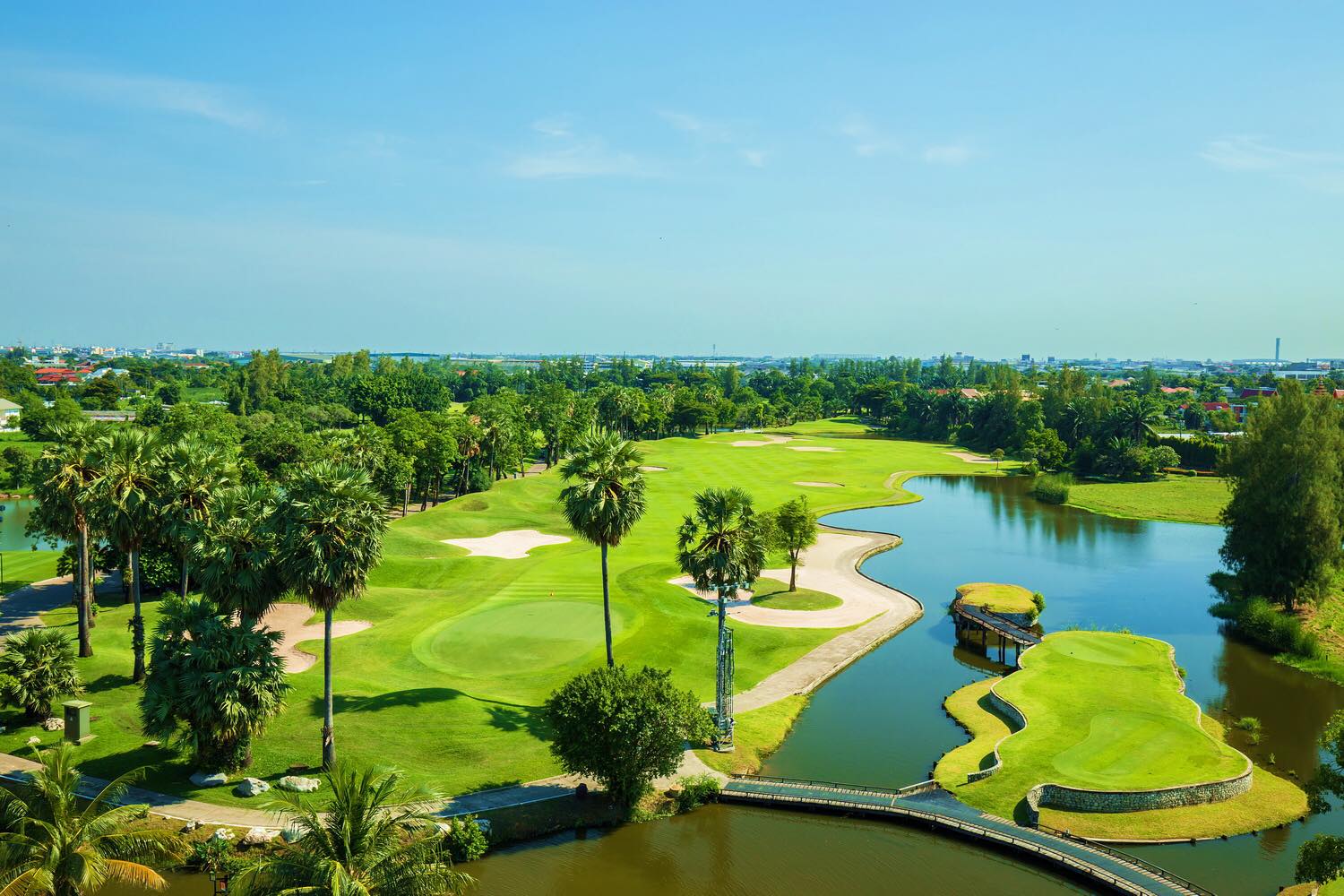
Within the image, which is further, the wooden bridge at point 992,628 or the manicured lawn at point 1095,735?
the wooden bridge at point 992,628

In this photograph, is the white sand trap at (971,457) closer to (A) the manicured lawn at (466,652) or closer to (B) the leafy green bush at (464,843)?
(A) the manicured lawn at (466,652)

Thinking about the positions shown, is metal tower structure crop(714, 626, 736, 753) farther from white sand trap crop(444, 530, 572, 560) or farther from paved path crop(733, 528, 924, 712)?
white sand trap crop(444, 530, 572, 560)

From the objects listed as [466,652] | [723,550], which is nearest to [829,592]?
[723,550]

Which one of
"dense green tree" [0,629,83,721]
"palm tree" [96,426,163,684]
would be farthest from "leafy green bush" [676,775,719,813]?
"palm tree" [96,426,163,684]

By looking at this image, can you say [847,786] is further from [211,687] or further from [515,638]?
[211,687]

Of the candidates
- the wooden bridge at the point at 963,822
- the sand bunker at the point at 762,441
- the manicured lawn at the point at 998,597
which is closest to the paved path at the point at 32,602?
the wooden bridge at the point at 963,822

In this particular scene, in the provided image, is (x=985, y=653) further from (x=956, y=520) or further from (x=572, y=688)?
(x=956, y=520)

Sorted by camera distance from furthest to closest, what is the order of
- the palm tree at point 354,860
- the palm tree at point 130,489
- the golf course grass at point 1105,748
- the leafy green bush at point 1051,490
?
the leafy green bush at point 1051,490 → the palm tree at point 130,489 → the golf course grass at point 1105,748 → the palm tree at point 354,860
